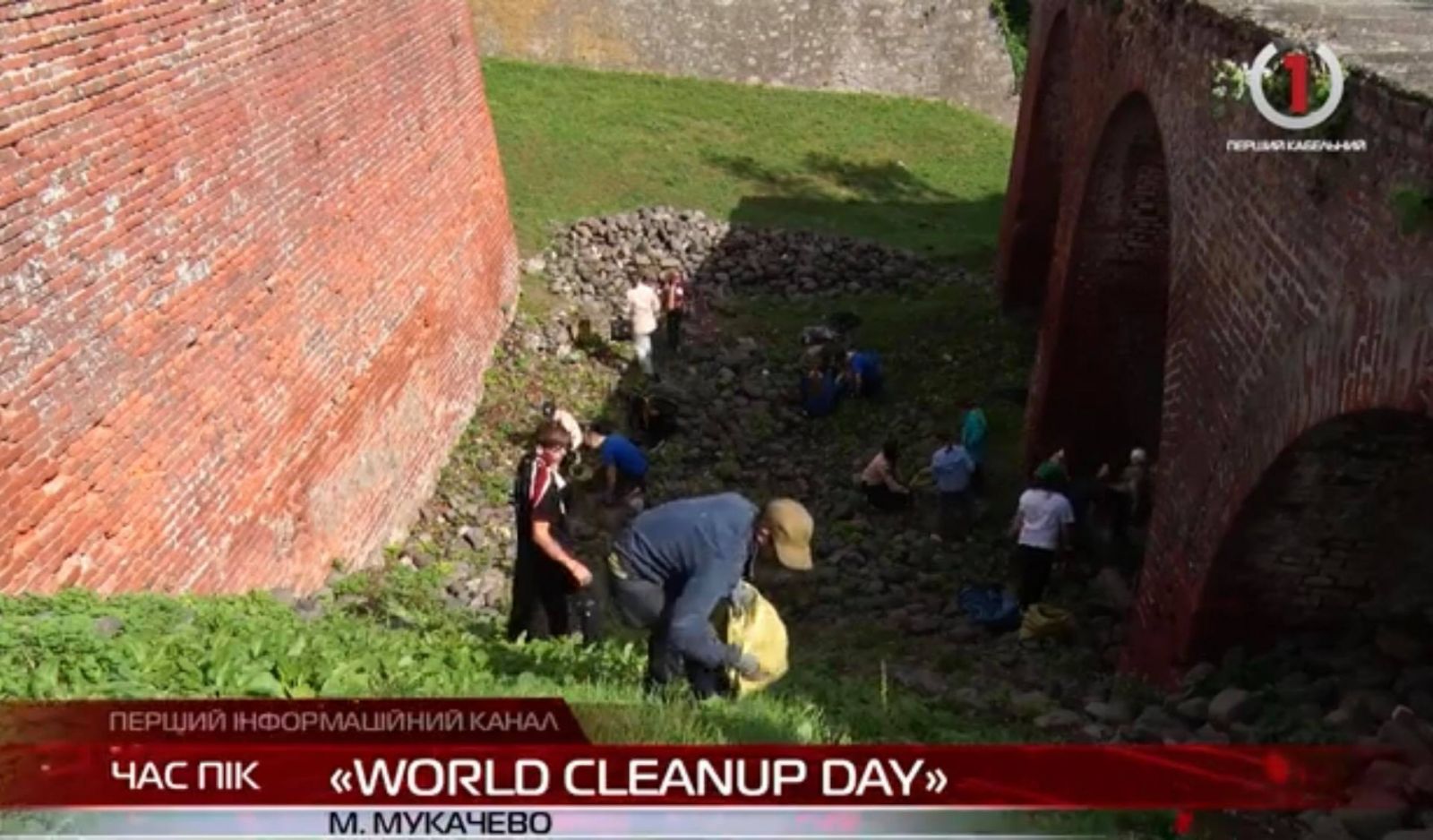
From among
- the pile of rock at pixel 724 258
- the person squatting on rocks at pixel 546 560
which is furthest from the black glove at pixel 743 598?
the pile of rock at pixel 724 258

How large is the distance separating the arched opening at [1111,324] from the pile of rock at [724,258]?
6.06 meters

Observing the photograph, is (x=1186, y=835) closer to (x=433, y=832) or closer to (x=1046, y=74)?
(x=433, y=832)

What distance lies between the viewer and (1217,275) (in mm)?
7031

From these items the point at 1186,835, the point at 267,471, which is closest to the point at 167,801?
the point at 1186,835

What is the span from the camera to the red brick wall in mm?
5738

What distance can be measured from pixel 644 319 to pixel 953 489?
4.53m

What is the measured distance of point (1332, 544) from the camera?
6453 mm

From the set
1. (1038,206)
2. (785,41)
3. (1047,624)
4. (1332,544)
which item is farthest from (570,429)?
(785,41)

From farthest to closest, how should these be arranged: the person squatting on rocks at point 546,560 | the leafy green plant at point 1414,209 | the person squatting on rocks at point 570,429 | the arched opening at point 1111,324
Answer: the arched opening at point 1111,324 → the person squatting on rocks at point 570,429 → the person squatting on rocks at point 546,560 → the leafy green plant at point 1414,209

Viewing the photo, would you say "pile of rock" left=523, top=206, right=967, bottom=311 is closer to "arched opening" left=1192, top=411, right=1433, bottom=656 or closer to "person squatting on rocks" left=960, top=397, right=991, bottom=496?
"person squatting on rocks" left=960, top=397, right=991, bottom=496

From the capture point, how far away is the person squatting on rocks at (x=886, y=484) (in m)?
11.2

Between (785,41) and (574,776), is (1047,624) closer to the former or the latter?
(574,776)

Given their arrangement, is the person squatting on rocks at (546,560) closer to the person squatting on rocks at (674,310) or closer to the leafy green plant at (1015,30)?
the person squatting on rocks at (674,310)

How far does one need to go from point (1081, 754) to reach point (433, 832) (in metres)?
2.09
